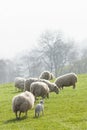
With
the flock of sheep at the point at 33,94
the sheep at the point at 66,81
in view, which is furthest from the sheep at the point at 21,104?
the sheep at the point at 66,81

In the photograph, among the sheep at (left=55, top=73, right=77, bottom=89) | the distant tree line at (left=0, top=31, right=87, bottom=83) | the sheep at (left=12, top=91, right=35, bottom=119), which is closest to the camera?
the sheep at (left=12, top=91, right=35, bottom=119)

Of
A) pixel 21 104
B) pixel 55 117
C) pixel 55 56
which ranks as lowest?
pixel 55 117

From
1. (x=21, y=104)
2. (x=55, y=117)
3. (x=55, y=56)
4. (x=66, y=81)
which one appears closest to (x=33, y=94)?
(x=21, y=104)

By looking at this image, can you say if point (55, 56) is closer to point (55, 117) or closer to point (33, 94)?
point (33, 94)

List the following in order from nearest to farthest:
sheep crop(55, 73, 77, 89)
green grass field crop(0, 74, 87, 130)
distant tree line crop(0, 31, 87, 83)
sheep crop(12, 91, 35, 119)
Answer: green grass field crop(0, 74, 87, 130) → sheep crop(12, 91, 35, 119) → sheep crop(55, 73, 77, 89) → distant tree line crop(0, 31, 87, 83)

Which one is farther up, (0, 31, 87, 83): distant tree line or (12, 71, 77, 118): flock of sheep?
(0, 31, 87, 83): distant tree line

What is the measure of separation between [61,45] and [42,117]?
11402cm

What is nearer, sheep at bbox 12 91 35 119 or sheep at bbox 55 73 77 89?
sheep at bbox 12 91 35 119

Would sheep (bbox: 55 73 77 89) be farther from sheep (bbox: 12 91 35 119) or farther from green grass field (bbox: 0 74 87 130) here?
sheep (bbox: 12 91 35 119)

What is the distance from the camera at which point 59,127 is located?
66.1 feet

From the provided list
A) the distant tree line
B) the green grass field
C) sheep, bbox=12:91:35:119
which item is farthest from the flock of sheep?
the distant tree line

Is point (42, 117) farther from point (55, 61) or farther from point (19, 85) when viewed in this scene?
point (55, 61)

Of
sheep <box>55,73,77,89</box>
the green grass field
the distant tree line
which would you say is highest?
the distant tree line

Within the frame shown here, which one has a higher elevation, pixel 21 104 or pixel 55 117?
pixel 21 104
